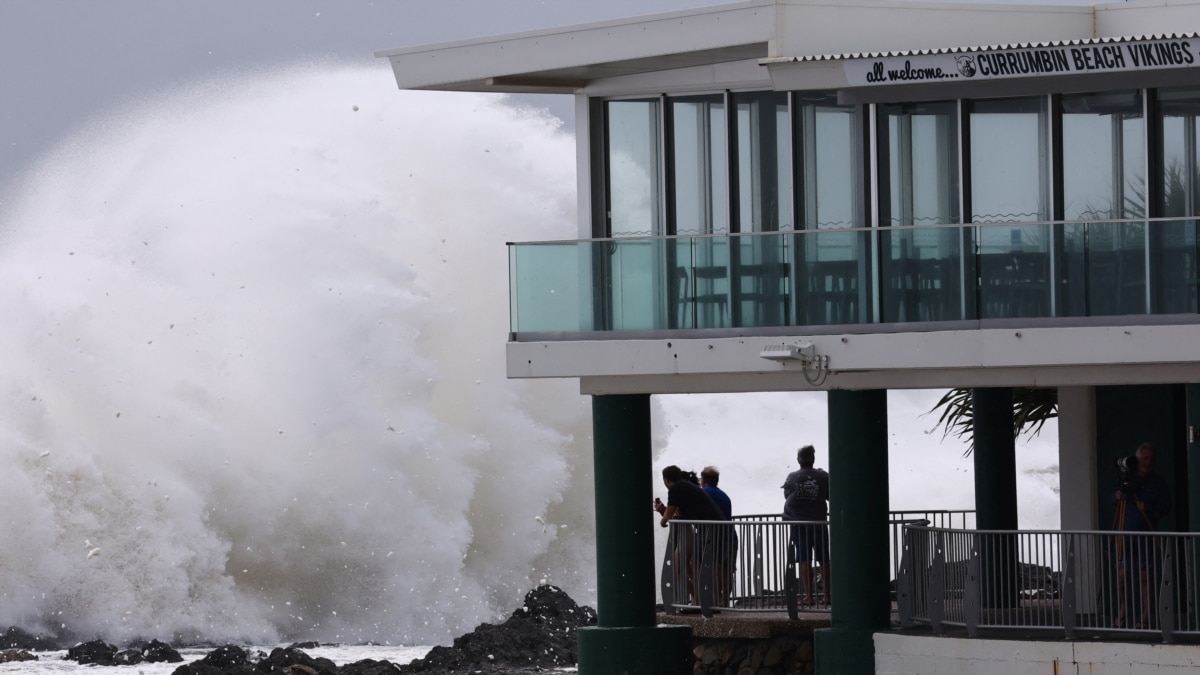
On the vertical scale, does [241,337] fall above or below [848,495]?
above

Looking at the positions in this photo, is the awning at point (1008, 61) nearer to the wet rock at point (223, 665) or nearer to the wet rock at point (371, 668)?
the wet rock at point (371, 668)

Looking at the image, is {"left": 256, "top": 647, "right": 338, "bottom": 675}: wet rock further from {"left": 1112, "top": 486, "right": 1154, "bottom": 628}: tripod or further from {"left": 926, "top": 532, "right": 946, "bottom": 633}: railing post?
{"left": 1112, "top": 486, "right": 1154, "bottom": 628}: tripod

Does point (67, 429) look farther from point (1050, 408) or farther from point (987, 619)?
point (987, 619)

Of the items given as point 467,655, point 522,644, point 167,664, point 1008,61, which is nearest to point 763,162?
point 1008,61

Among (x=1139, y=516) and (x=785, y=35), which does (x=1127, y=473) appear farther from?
(x=785, y=35)

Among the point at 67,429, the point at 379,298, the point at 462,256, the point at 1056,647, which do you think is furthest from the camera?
the point at 462,256

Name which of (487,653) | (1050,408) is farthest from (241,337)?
(1050,408)

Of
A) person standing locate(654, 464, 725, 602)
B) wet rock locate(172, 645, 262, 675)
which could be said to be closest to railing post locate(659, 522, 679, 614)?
person standing locate(654, 464, 725, 602)

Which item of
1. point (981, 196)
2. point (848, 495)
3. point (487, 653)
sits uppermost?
point (981, 196)

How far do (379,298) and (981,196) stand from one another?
1221 inches

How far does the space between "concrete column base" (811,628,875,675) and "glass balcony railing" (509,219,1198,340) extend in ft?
8.75

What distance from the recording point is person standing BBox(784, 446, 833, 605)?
23609mm

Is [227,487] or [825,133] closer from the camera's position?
[825,133]

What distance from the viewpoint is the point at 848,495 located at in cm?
2184
